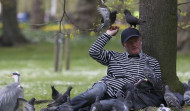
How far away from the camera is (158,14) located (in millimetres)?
7473

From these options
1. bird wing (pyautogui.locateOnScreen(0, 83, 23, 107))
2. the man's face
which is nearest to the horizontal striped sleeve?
the man's face

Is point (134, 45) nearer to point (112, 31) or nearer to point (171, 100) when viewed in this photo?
point (112, 31)

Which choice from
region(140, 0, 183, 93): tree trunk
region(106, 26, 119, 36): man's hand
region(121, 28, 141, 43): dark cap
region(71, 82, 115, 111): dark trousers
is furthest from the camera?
region(140, 0, 183, 93): tree trunk

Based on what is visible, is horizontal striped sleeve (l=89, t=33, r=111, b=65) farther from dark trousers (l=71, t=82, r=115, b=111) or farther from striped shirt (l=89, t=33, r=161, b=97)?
dark trousers (l=71, t=82, r=115, b=111)

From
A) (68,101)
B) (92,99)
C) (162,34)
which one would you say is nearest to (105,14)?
(162,34)

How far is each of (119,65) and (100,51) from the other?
0.38 meters

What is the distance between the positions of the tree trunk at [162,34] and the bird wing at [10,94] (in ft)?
7.52

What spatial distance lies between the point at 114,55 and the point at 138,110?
3.15 ft

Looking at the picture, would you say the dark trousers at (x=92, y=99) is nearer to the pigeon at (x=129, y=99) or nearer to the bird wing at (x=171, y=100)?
the pigeon at (x=129, y=99)

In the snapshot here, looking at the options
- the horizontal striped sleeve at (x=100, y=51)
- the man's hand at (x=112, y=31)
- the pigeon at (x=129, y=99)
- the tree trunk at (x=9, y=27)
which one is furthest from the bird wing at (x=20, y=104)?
the tree trunk at (x=9, y=27)

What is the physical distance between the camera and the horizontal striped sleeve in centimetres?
683

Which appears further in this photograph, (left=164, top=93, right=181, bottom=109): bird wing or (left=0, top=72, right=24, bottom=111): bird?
(left=164, top=93, right=181, bottom=109): bird wing

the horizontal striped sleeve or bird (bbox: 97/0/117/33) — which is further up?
bird (bbox: 97/0/117/33)

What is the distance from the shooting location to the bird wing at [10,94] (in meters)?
6.33
